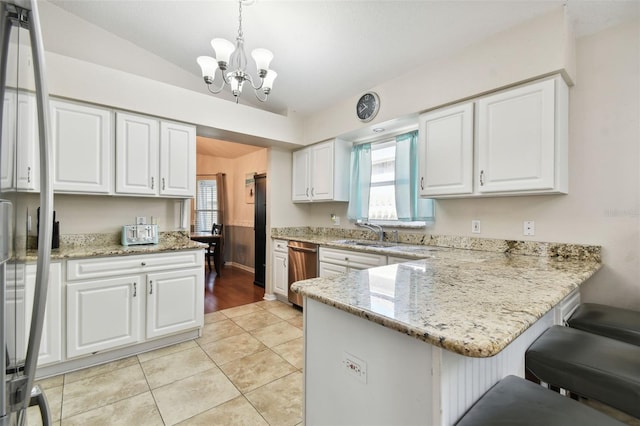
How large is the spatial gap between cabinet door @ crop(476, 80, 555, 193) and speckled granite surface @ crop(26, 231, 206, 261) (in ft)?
9.02

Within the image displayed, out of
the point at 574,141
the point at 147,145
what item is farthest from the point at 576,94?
the point at 147,145

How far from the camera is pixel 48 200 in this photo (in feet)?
2.38

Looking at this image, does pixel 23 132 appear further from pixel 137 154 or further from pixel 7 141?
pixel 137 154

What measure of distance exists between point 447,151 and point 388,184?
3.40 ft

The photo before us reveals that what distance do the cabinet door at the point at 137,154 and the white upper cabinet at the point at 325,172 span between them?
1912 millimetres

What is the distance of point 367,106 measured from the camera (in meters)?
3.25

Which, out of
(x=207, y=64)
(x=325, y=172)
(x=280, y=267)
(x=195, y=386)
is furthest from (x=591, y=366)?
(x=280, y=267)

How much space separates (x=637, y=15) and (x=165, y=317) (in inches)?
170

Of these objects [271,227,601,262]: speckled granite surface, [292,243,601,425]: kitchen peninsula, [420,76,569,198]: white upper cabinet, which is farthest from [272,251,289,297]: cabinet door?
[292,243,601,425]: kitchen peninsula

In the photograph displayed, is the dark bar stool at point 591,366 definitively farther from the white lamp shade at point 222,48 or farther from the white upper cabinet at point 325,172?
the white upper cabinet at point 325,172

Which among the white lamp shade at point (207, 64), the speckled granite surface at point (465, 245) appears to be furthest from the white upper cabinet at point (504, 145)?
the white lamp shade at point (207, 64)

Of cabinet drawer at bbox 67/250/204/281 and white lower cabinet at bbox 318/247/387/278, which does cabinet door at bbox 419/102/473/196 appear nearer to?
white lower cabinet at bbox 318/247/387/278

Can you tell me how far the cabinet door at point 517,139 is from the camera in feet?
6.50

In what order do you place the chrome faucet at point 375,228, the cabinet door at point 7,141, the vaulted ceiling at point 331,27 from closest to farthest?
the cabinet door at point 7,141 → the vaulted ceiling at point 331,27 → the chrome faucet at point 375,228
